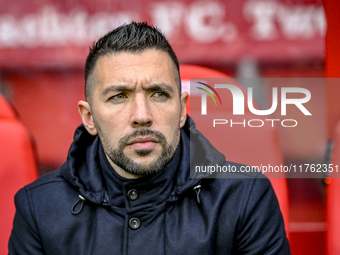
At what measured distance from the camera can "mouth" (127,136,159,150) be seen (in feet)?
3.35

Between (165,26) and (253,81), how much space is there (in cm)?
47

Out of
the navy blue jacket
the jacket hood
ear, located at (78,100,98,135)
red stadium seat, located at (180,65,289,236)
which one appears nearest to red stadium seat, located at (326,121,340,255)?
red stadium seat, located at (180,65,289,236)

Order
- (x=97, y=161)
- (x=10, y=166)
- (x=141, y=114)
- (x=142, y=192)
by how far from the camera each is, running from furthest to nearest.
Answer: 1. (x=10, y=166)
2. (x=97, y=161)
3. (x=142, y=192)
4. (x=141, y=114)

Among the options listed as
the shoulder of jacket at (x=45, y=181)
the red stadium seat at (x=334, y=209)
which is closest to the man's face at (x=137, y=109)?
the shoulder of jacket at (x=45, y=181)

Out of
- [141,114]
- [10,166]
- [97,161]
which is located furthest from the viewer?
[10,166]

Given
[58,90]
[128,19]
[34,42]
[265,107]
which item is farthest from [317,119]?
[34,42]

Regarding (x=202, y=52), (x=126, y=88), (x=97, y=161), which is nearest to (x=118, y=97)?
(x=126, y=88)

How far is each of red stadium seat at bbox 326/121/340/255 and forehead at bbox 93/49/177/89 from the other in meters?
0.78

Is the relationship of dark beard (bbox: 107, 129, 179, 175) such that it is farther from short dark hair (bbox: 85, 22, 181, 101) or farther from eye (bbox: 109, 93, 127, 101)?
short dark hair (bbox: 85, 22, 181, 101)

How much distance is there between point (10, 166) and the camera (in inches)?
57.9

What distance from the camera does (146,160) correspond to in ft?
3.42

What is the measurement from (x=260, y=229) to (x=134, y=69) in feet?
2.20

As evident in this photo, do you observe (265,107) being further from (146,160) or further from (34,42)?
(34,42)

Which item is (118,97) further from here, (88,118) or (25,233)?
(25,233)
